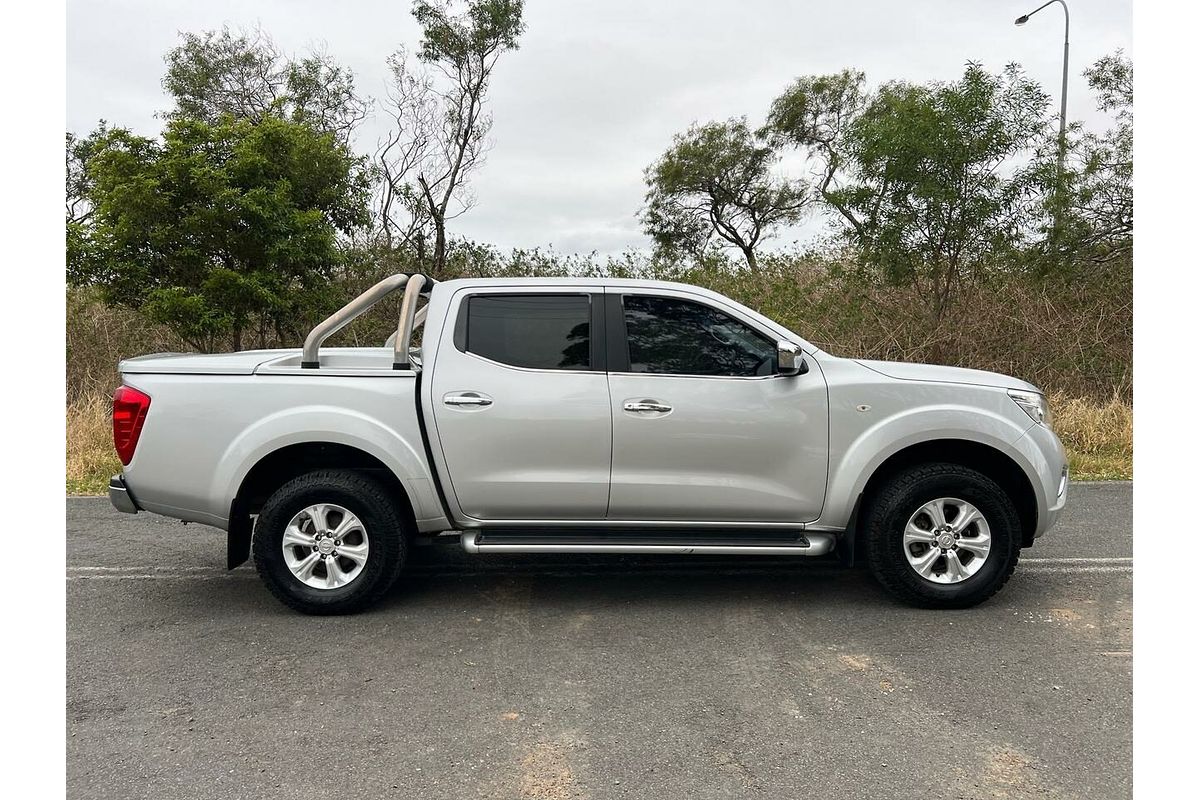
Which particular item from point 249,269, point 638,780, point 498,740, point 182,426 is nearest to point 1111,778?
point 638,780

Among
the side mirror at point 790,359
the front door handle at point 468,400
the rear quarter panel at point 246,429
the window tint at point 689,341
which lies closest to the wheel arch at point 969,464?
the side mirror at point 790,359

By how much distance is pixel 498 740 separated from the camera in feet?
11.5

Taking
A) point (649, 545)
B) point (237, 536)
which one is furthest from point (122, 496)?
point (649, 545)

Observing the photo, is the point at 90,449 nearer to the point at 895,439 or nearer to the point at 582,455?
the point at 582,455

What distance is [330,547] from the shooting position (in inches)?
197

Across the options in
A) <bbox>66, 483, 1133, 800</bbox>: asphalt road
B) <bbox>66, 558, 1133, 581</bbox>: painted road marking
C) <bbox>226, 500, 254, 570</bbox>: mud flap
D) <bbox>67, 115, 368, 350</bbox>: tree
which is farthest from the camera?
<bbox>67, 115, 368, 350</bbox>: tree

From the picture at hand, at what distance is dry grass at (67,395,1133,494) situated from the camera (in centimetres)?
945

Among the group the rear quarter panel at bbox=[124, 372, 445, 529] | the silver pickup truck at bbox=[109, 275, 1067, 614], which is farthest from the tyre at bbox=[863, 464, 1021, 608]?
the rear quarter panel at bbox=[124, 372, 445, 529]

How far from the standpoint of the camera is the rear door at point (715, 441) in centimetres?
501

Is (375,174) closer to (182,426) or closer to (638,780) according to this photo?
(182,426)

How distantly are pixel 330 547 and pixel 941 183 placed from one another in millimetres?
11119

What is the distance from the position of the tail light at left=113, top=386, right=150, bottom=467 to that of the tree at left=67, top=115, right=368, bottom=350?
7.29 m

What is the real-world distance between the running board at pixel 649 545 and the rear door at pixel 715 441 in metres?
0.13

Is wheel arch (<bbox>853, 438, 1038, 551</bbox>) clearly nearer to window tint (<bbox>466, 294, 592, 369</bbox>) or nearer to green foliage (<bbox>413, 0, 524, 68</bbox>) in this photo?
window tint (<bbox>466, 294, 592, 369</bbox>)
